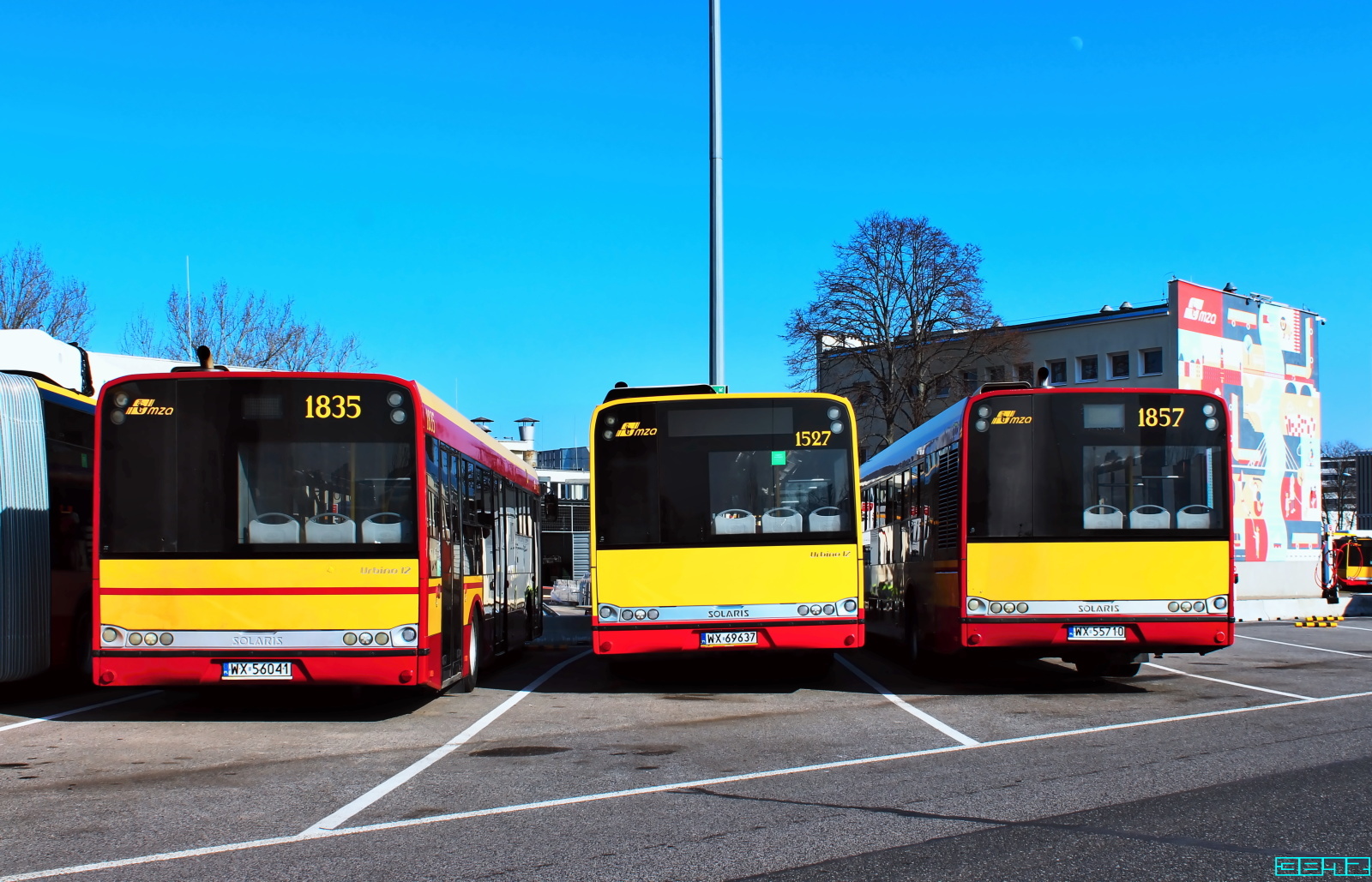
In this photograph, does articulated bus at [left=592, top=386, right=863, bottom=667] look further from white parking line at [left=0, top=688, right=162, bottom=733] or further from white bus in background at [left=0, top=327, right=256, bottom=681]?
white bus in background at [left=0, top=327, right=256, bottom=681]

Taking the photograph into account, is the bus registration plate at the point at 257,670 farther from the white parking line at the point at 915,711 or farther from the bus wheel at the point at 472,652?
the white parking line at the point at 915,711

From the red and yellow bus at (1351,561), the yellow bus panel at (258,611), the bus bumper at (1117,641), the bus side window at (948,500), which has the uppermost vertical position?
the bus side window at (948,500)

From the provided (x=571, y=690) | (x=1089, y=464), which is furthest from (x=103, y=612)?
(x=1089, y=464)

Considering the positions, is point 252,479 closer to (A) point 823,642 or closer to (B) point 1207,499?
(A) point 823,642

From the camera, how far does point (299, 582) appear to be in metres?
10.5

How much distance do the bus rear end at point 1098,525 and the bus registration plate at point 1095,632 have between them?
0.01 metres

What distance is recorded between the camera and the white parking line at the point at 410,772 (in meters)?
6.69

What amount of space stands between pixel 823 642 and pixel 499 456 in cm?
555

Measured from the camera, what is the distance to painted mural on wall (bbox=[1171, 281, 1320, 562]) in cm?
4819

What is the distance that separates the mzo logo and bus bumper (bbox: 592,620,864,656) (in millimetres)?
43007

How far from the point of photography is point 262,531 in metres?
10.6

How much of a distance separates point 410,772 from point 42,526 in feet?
20.4

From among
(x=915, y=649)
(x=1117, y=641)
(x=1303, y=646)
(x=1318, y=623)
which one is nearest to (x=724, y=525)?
(x=1117, y=641)

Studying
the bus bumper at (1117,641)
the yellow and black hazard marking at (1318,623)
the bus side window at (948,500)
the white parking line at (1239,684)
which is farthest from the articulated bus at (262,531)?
the yellow and black hazard marking at (1318,623)
